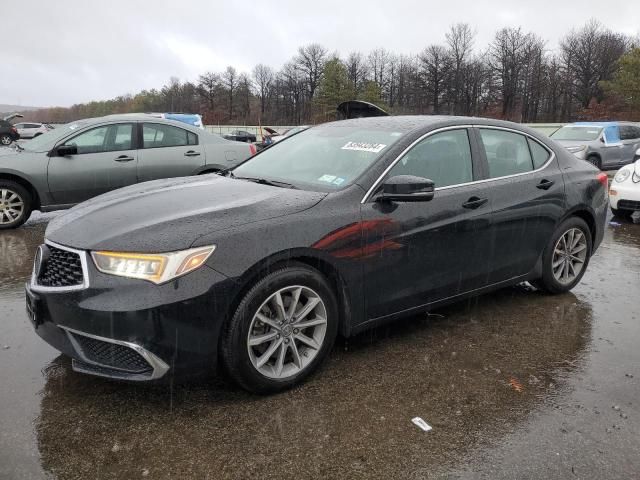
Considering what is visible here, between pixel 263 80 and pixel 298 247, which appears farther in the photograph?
pixel 263 80

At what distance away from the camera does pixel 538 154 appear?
445 cm

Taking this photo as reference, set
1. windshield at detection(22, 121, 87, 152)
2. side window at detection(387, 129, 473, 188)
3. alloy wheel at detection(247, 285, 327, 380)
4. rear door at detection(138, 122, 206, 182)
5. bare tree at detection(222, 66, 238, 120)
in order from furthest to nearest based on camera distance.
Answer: bare tree at detection(222, 66, 238, 120), rear door at detection(138, 122, 206, 182), windshield at detection(22, 121, 87, 152), side window at detection(387, 129, 473, 188), alloy wheel at detection(247, 285, 327, 380)

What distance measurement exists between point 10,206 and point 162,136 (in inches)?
90.6

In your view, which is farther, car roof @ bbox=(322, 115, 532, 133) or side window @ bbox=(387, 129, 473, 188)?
car roof @ bbox=(322, 115, 532, 133)

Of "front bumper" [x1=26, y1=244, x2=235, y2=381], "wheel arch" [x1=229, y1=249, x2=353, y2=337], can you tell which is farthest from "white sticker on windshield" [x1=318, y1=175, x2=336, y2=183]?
"front bumper" [x1=26, y1=244, x2=235, y2=381]

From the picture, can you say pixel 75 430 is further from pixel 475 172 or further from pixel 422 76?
pixel 422 76

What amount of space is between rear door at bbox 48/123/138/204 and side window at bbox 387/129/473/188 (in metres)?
5.25

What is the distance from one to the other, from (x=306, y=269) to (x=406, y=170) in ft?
3.43

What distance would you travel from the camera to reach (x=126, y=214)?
119 inches

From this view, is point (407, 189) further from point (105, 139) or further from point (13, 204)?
point (13, 204)

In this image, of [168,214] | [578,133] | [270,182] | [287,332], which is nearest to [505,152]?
[270,182]

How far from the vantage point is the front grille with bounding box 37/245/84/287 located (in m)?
2.70

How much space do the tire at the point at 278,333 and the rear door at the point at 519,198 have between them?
1564mm

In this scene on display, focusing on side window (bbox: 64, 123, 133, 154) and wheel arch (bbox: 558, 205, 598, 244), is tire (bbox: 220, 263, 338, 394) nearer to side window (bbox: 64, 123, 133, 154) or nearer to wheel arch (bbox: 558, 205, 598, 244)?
wheel arch (bbox: 558, 205, 598, 244)
